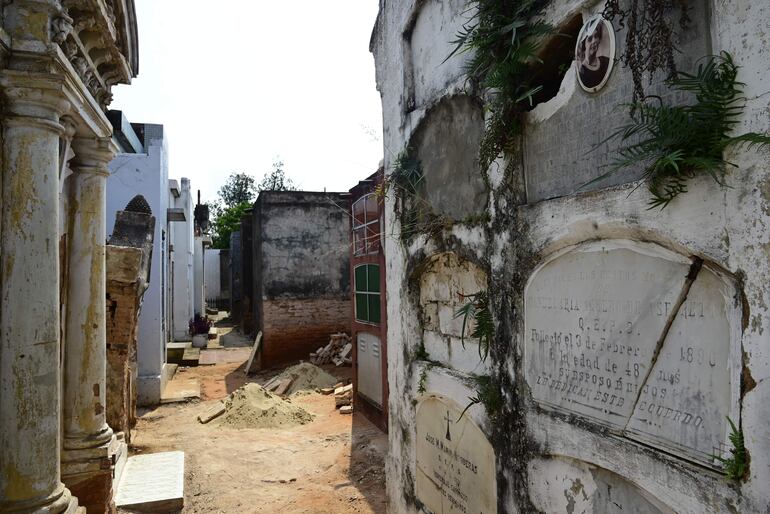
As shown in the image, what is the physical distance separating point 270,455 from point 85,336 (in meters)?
4.36

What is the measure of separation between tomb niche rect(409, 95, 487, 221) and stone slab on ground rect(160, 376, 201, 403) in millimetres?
8075

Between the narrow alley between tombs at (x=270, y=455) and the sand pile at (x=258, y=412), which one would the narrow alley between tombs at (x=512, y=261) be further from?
the sand pile at (x=258, y=412)

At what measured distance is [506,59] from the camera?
3.33 meters

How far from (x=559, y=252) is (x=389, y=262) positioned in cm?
265

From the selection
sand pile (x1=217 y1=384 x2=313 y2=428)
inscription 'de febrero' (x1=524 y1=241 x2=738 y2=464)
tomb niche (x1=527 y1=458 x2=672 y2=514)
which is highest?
inscription 'de febrero' (x1=524 y1=241 x2=738 y2=464)

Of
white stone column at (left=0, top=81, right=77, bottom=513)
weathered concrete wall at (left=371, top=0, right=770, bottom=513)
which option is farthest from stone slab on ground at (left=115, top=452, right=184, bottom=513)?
weathered concrete wall at (left=371, top=0, right=770, bottom=513)

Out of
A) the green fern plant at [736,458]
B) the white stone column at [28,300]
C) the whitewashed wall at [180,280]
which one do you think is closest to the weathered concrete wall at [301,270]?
the whitewashed wall at [180,280]

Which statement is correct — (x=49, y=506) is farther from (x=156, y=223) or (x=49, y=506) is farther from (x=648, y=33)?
(x=156, y=223)

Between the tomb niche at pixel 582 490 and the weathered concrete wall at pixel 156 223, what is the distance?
8891mm

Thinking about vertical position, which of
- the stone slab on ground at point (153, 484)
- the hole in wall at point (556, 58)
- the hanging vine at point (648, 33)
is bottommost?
the stone slab on ground at point (153, 484)

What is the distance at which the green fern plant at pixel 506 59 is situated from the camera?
3.25 meters

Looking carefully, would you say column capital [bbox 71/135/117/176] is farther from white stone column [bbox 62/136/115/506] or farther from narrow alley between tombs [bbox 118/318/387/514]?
narrow alley between tombs [bbox 118/318/387/514]

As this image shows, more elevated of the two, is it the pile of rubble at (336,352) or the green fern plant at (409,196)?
the green fern plant at (409,196)

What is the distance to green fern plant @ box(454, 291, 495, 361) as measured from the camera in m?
3.79
